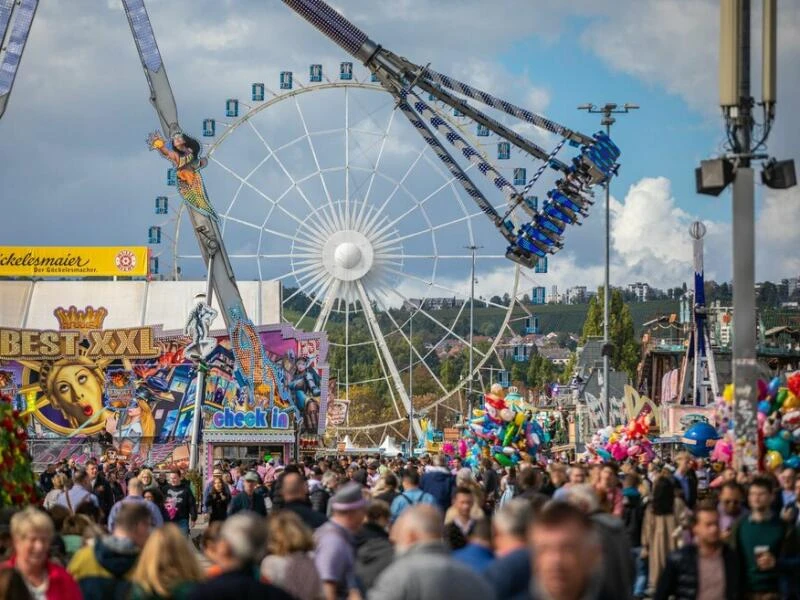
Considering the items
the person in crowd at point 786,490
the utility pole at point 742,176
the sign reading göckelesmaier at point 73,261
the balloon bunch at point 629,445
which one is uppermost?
the sign reading göckelesmaier at point 73,261

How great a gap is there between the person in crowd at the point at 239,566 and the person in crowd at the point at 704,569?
11.7ft

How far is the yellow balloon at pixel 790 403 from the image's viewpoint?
23156 mm

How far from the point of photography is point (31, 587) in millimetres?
10250

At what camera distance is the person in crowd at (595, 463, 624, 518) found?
14914mm

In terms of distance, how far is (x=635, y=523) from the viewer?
1756 centimetres

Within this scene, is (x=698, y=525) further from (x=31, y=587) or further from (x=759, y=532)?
(x=31, y=587)

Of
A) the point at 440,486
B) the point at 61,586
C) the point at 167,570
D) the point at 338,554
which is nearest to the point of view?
the point at 167,570

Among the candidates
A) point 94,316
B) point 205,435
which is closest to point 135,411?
point 94,316

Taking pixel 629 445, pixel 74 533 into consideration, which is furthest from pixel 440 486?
pixel 629 445

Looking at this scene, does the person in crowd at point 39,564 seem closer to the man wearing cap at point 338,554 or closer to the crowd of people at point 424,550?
the crowd of people at point 424,550

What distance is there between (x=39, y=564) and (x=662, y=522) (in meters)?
7.50

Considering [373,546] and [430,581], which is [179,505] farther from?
[430,581]

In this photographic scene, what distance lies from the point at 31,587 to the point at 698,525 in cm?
431

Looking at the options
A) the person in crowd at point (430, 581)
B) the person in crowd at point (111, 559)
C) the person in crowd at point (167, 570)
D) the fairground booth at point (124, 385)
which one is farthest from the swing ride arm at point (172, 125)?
the person in crowd at point (430, 581)
